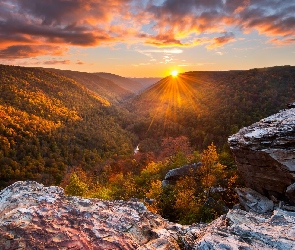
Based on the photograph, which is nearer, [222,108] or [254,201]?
[254,201]

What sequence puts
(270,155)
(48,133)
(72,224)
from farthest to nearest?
(48,133), (270,155), (72,224)

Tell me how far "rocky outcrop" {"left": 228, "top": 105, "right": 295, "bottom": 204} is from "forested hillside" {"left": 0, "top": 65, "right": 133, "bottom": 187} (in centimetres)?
6780

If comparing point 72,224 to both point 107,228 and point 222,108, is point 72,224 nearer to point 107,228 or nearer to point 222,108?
point 107,228

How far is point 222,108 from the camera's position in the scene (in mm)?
94062

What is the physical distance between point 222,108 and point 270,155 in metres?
84.4

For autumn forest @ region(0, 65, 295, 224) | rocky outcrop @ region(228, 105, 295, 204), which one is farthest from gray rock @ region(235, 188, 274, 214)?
autumn forest @ region(0, 65, 295, 224)

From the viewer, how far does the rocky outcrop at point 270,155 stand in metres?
12.8

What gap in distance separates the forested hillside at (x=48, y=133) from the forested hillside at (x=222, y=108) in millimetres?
18008

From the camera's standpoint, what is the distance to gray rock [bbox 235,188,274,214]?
46.0 feet

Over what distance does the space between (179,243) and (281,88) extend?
108 meters

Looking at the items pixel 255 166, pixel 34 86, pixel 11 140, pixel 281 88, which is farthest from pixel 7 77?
pixel 255 166

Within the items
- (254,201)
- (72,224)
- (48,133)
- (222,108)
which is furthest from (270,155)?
(48,133)

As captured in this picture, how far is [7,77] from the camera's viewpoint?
141 meters

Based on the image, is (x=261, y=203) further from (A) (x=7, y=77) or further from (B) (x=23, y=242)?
(A) (x=7, y=77)
